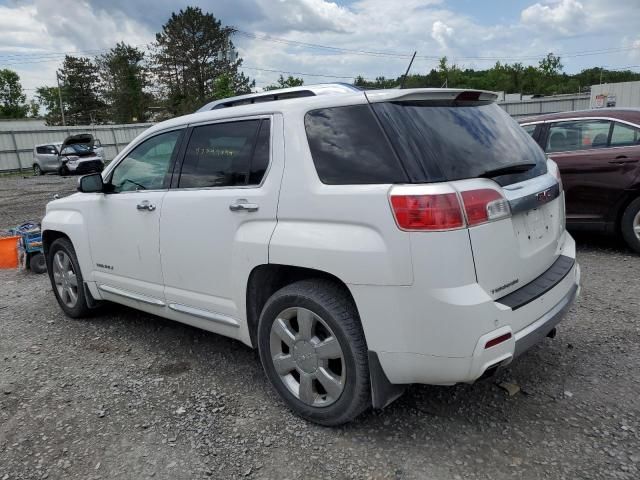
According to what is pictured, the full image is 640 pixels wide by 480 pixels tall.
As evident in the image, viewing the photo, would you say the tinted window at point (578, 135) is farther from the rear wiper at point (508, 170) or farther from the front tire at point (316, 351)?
the front tire at point (316, 351)

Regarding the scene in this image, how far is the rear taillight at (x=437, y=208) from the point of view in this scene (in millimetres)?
2291

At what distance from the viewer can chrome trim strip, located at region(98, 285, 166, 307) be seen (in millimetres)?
3784

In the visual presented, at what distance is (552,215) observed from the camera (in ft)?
9.74

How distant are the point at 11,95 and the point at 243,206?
104 m

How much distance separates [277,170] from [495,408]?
1838mm

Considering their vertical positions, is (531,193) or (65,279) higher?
(531,193)

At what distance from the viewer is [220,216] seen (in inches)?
124

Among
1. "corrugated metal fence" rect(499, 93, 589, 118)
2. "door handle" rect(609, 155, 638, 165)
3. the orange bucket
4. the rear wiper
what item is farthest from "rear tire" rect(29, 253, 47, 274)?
"corrugated metal fence" rect(499, 93, 589, 118)

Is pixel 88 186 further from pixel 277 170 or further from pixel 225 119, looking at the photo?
pixel 277 170

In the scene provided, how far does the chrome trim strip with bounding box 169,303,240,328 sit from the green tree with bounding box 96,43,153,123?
64006mm

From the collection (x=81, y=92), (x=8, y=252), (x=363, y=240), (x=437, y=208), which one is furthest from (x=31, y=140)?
(x=81, y=92)

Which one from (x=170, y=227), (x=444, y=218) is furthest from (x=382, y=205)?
(x=170, y=227)

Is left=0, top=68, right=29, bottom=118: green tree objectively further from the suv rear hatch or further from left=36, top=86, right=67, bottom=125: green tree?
the suv rear hatch

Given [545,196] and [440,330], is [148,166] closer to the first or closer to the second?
[440,330]
